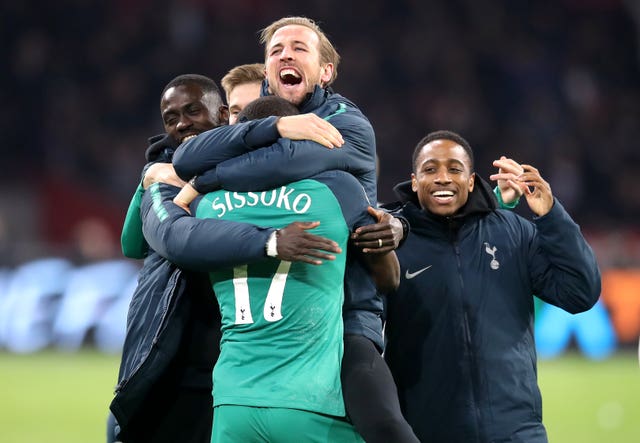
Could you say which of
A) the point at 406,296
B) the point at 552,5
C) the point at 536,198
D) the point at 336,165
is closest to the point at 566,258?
the point at 536,198

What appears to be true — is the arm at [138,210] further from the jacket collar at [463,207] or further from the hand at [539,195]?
the hand at [539,195]

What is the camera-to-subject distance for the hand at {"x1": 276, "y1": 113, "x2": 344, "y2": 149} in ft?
12.9

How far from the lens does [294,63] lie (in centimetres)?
452

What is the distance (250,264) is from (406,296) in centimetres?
108

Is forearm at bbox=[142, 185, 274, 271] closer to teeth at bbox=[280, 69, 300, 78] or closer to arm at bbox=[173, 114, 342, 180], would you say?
arm at bbox=[173, 114, 342, 180]

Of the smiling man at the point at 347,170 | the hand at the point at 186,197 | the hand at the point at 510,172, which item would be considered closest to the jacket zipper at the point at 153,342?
the hand at the point at 186,197

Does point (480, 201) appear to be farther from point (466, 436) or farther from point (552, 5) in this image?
point (552, 5)

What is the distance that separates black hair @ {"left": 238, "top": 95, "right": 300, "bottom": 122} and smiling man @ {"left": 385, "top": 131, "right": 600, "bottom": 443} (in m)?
0.88

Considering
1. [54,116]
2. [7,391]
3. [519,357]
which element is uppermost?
[54,116]

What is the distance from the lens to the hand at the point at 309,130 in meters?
3.94

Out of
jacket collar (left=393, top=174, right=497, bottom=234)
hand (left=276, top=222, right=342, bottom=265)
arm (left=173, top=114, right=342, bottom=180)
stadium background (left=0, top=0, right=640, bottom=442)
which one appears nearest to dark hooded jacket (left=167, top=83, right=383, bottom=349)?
arm (left=173, top=114, right=342, bottom=180)

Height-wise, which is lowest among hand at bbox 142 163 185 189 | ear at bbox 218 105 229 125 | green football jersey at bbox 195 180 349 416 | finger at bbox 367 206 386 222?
green football jersey at bbox 195 180 349 416

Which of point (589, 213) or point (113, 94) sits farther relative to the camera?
point (113, 94)

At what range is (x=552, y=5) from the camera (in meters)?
20.4
